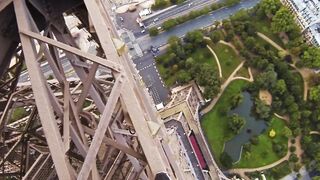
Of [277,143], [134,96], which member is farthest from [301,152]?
[134,96]

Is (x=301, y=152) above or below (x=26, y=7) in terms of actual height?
below

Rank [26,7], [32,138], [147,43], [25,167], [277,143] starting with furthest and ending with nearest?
[147,43], [277,143], [32,138], [25,167], [26,7]

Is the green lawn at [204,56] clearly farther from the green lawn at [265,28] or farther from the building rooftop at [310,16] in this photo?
the building rooftop at [310,16]

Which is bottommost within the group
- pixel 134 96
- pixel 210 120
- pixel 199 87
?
pixel 210 120

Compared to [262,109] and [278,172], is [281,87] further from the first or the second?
[278,172]

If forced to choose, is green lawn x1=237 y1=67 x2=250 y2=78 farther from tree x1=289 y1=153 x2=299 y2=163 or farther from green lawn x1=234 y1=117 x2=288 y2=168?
tree x1=289 y1=153 x2=299 y2=163

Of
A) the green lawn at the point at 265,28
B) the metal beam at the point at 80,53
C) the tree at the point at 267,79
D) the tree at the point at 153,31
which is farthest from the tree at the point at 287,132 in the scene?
the metal beam at the point at 80,53

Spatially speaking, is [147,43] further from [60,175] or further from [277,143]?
[60,175]
